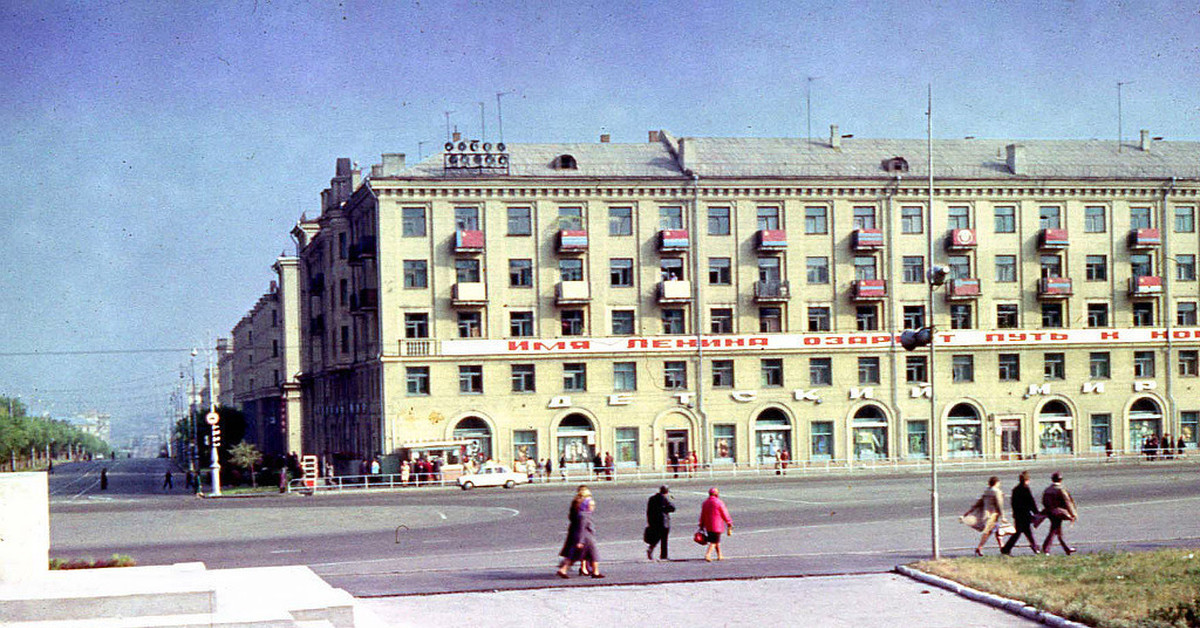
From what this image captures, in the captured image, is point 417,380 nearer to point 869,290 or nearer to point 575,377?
point 575,377

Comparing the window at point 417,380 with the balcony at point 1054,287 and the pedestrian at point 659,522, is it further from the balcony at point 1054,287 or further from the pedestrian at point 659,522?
the pedestrian at point 659,522

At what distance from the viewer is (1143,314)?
69500mm

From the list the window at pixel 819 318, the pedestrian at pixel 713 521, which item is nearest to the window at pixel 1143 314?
the window at pixel 819 318

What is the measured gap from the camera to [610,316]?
211 ft

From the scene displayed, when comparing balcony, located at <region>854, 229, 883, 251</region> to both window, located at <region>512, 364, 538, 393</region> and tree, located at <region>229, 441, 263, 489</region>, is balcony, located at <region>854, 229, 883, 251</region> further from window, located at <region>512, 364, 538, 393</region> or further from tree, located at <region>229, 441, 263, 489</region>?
→ tree, located at <region>229, 441, 263, 489</region>

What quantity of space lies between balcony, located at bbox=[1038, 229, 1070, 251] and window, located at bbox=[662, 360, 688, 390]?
1994 cm

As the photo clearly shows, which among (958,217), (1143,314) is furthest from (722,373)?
(1143,314)

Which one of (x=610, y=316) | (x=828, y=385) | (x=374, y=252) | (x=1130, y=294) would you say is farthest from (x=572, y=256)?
(x=1130, y=294)

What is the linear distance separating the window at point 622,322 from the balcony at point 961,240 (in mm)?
16809

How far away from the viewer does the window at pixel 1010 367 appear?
6769cm

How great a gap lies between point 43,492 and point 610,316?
47.0 metres

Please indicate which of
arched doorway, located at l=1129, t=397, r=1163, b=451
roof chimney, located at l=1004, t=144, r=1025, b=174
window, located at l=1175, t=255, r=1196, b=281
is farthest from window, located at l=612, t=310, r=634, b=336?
window, located at l=1175, t=255, r=1196, b=281

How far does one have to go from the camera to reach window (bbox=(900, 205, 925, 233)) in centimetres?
6725

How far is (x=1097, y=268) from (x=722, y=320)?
20.7 metres
